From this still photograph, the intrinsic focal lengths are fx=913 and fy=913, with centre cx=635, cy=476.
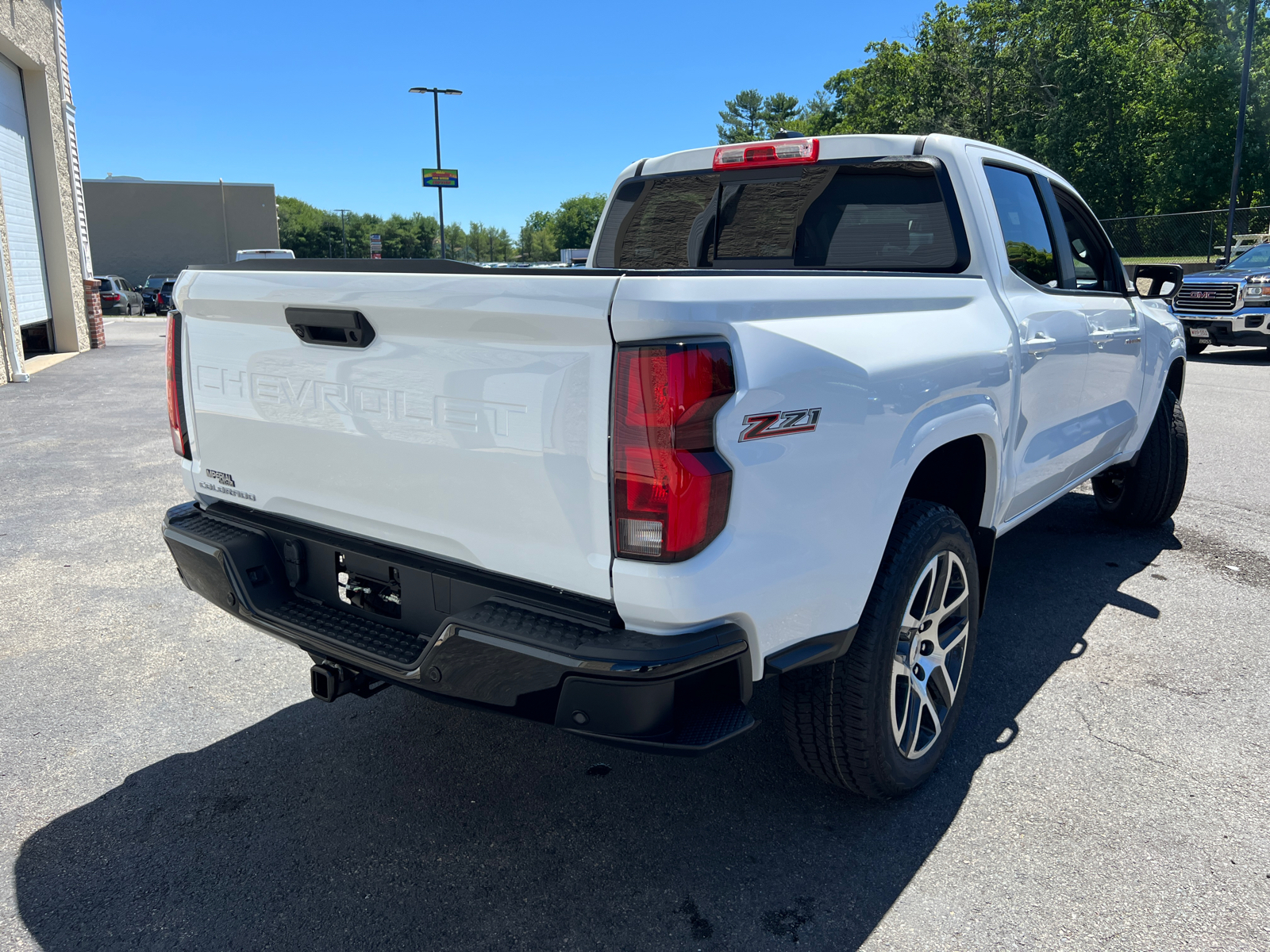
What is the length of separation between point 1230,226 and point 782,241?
27.8 m

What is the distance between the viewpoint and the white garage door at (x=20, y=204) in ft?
46.8

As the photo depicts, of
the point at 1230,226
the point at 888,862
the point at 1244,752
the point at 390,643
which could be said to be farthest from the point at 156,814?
the point at 1230,226

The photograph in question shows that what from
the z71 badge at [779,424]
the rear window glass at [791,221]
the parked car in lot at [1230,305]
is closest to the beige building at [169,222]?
the parked car in lot at [1230,305]

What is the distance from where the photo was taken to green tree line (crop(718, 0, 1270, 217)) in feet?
131

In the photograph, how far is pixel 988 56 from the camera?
46594mm

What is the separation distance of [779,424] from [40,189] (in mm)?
18252

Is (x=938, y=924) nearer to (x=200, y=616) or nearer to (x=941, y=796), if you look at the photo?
(x=941, y=796)

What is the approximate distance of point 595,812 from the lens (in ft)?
9.36

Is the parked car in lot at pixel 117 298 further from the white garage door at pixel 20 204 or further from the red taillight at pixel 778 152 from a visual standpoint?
the red taillight at pixel 778 152

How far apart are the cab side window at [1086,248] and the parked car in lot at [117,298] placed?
3609 cm

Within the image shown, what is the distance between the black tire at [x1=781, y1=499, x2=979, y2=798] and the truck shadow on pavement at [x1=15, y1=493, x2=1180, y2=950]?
19 cm

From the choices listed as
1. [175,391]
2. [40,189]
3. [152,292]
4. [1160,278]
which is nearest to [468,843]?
[175,391]

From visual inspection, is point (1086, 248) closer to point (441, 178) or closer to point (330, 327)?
point (330, 327)

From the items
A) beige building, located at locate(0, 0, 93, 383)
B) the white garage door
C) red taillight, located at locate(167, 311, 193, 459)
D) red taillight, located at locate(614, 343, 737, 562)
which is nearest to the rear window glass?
red taillight, located at locate(614, 343, 737, 562)
